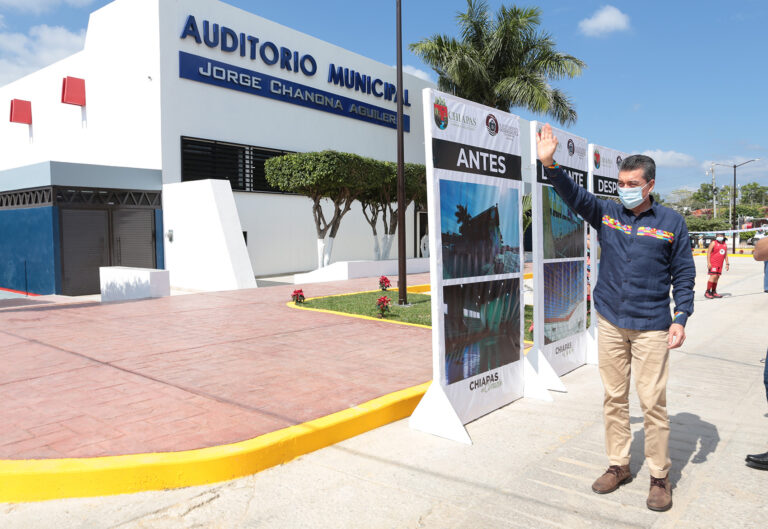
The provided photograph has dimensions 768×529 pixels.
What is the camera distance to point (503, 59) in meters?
22.0

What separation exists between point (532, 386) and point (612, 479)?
211 centimetres

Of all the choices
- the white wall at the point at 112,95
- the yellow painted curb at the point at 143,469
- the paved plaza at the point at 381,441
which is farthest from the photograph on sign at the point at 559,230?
the white wall at the point at 112,95

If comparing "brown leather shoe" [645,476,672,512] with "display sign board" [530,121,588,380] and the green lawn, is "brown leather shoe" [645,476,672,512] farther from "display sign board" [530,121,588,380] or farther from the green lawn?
the green lawn

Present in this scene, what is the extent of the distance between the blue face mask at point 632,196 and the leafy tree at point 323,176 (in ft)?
45.6

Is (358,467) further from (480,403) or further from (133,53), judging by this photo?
(133,53)

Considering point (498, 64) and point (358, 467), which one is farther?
point (498, 64)

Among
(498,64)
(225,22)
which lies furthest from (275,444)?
(498,64)

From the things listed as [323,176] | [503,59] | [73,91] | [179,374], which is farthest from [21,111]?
[179,374]

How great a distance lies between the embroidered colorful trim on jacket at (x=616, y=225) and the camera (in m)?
3.48

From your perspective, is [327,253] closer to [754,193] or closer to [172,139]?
[172,139]

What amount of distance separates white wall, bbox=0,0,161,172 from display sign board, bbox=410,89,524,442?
15.1 meters

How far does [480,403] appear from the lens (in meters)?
4.89

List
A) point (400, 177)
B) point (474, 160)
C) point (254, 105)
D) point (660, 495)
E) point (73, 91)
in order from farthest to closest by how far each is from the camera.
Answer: point (73, 91) < point (254, 105) < point (400, 177) < point (474, 160) < point (660, 495)

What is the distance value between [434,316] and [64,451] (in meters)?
2.78
